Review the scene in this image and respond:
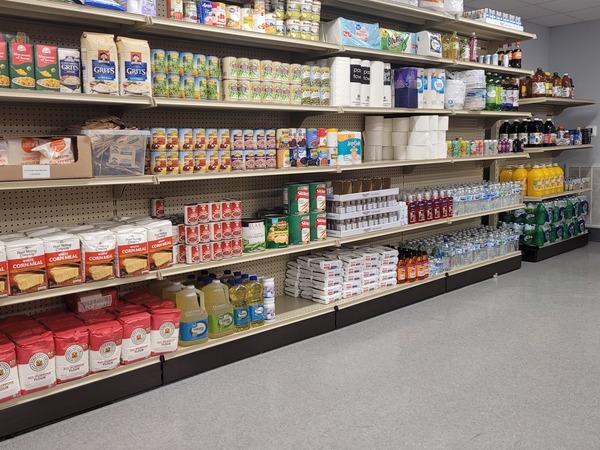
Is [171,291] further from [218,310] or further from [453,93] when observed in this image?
[453,93]

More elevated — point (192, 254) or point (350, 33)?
point (350, 33)

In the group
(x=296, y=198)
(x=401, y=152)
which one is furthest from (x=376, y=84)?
(x=296, y=198)

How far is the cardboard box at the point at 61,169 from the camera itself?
2.69 m

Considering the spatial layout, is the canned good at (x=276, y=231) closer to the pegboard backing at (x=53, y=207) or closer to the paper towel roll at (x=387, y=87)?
the pegboard backing at (x=53, y=207)

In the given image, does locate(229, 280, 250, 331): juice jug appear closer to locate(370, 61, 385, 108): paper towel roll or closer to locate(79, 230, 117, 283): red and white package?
locate(79, 230, 117, 283): red and white package

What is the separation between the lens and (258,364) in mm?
3598

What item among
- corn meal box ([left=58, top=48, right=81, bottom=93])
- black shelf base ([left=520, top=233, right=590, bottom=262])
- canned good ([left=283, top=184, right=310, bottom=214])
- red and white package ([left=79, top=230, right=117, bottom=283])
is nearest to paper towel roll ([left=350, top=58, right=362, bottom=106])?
canned good ([left=283, top=184, right=310, bottom=214])

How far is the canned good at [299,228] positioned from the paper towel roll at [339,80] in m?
0.89

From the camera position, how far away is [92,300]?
3.26 metres

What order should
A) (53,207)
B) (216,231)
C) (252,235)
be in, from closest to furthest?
1. (53,207)
2. (216,231)
3. (252,235)

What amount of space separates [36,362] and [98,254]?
0.61 metres

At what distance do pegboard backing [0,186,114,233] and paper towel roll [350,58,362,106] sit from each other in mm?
1910

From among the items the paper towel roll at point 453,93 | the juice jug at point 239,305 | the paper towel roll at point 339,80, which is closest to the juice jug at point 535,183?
the paper towel roll at point 453,93

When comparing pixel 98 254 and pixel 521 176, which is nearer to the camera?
pixel 98 254
